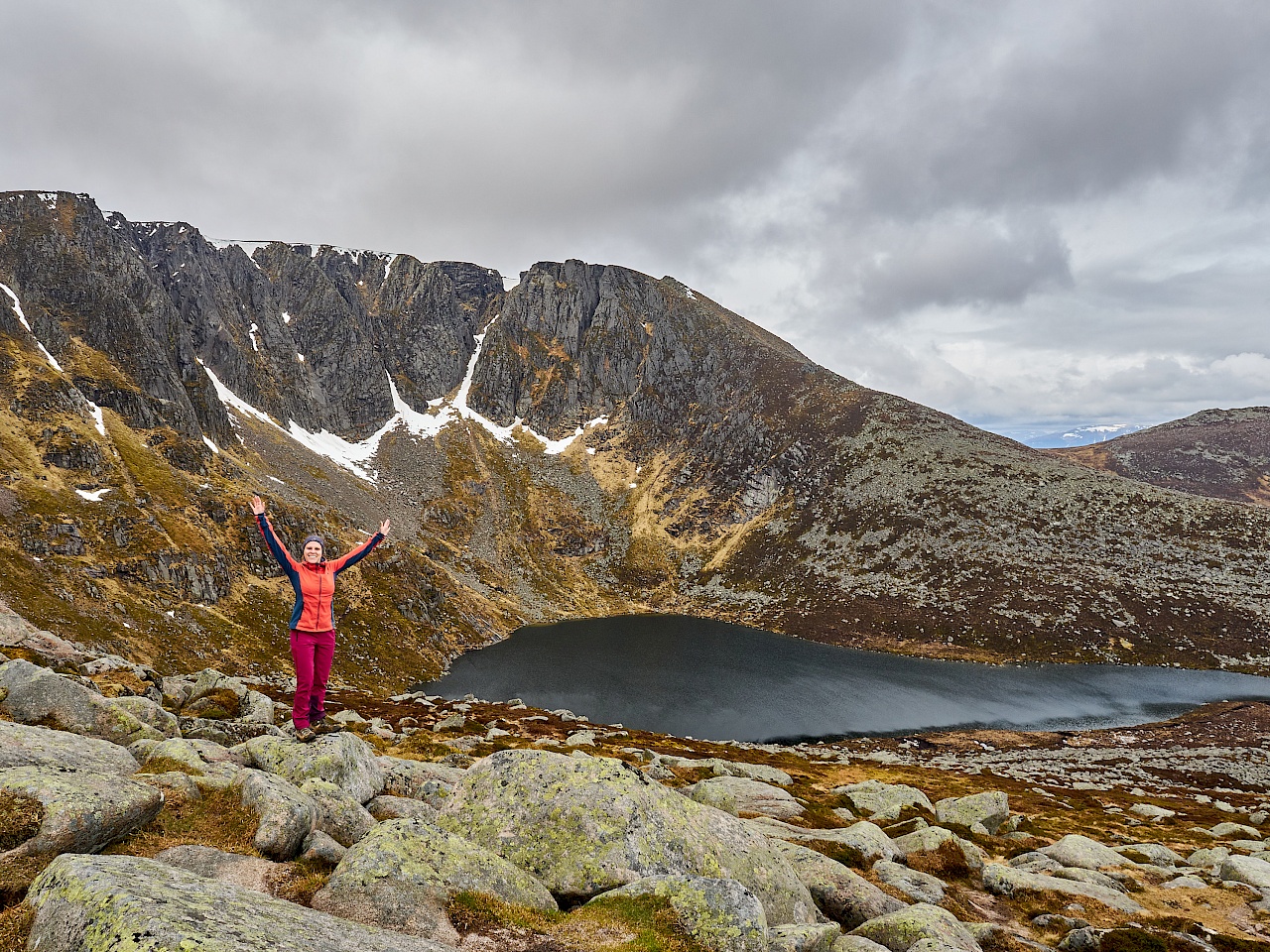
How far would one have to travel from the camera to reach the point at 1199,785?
55.4 metres

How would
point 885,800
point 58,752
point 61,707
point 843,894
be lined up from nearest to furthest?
point 58,752 → point 843,894 → point 61,707 → point 885,800

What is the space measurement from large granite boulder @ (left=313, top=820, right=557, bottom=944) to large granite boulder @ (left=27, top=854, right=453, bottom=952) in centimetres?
143

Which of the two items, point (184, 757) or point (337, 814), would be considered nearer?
point (337, 814)

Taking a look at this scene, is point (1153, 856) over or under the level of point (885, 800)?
under

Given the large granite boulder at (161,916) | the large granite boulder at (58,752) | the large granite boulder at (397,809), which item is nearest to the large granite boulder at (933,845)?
the large granite boulder at (397,809)

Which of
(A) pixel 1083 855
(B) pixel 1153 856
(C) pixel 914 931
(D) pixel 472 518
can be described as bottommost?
(B) pixel 1153 856

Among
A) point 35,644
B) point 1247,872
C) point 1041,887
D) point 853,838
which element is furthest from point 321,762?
point 1247,872

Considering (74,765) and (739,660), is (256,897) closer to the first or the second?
(74,765)

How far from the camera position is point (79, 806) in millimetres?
8422

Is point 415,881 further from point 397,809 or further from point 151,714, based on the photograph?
point 151,714

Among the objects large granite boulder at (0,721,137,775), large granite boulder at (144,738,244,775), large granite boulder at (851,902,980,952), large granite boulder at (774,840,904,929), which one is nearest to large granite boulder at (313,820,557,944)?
large granite boulder at (0,721,137,775)

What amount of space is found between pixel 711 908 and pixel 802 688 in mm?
86998

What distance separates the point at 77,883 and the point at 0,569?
83474 mm

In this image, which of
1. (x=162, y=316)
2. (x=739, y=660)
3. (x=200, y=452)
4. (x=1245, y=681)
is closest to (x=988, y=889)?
(x=739, y=660)
